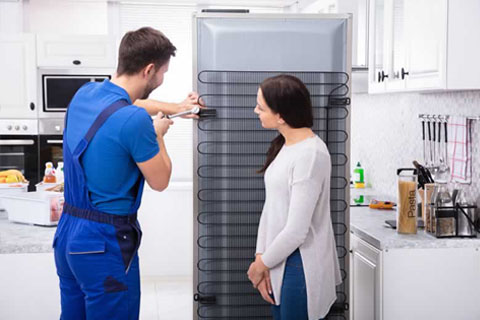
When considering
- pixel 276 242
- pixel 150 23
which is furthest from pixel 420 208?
pixel 150 23

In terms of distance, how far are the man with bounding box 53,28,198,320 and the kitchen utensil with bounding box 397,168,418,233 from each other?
1.08m

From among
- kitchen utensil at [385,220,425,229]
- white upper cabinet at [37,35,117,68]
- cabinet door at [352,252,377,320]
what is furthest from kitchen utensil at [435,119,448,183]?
white upper cabinet at [37,35,117,68]

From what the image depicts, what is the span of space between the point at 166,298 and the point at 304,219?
300 centimetres

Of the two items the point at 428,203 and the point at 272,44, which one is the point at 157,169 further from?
the point at 428,203

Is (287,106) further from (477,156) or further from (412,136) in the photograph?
(412,136)

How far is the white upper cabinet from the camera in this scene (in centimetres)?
475

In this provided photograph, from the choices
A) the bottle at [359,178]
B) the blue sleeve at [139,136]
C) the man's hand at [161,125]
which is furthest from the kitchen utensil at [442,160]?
the blue sleeve at [139,136]

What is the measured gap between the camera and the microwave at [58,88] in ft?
15.6

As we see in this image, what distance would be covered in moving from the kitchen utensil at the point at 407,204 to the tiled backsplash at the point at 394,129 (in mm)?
365

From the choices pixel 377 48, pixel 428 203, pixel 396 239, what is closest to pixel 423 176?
pixel 428 203

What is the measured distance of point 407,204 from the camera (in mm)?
2570

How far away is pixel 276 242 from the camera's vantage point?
196 cm

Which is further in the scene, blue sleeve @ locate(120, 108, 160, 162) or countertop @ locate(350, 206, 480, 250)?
countertop @ locate(350, 206, 480, 250)

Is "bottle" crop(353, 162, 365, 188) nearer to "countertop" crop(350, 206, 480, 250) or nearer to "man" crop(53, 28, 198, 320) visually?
"countertop" crop(350, 206, 480, 250)
